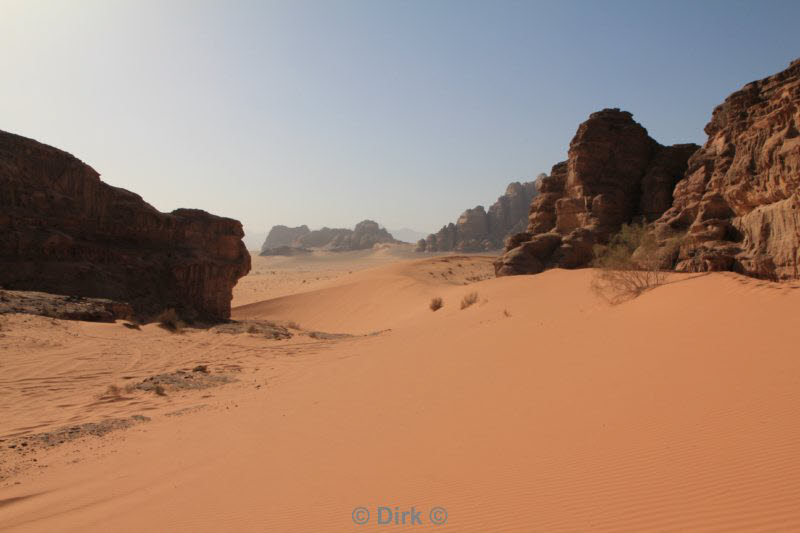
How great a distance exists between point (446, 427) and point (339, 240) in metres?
88.8

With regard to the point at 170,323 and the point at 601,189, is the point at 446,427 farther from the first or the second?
the point at 601,189

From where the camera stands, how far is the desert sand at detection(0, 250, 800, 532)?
305 centimetres

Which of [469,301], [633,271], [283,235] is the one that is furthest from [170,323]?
[283,235]

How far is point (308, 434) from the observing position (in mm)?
5070

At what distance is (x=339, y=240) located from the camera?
3637 inches

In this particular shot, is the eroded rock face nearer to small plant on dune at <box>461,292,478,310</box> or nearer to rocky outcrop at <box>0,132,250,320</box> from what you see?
small plant on dune at <box>461,292,478,310</box>

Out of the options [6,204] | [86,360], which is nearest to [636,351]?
[86,360]

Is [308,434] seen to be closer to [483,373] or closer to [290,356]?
[483,373]

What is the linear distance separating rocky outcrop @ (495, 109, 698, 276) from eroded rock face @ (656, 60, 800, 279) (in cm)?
497

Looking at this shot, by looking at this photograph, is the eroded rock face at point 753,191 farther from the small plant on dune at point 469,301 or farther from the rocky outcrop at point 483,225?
the rocky outcrop at point 483,225

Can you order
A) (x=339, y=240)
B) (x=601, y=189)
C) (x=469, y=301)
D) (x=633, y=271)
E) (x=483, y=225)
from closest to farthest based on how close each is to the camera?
(x=633, y=271)
(x=469, y=301)
(x=601, y=189)
(x=483, y=225)
(x=339, y=240)

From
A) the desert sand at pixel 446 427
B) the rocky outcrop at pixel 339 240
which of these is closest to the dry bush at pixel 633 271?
the desert sand at pixel 446 427

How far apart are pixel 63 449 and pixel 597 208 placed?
1958cm

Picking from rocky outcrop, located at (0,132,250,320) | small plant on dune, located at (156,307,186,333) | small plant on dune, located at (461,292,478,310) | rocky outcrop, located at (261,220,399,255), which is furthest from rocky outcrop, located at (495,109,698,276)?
rocky outcrop, located at (261,220,399,255)
